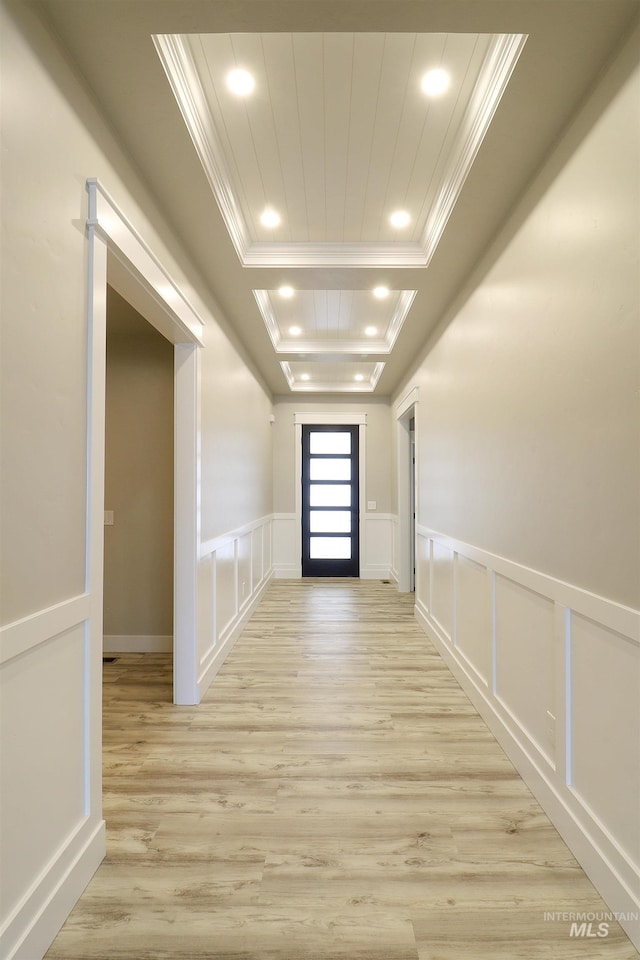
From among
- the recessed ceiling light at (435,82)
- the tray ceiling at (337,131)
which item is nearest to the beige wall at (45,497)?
the tray ceiling at (337,131)

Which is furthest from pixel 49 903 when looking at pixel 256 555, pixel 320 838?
pixel 256 555

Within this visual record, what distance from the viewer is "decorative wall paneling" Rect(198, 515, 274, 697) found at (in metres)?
3.26

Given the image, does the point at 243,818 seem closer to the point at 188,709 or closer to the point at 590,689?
the point at 188,709

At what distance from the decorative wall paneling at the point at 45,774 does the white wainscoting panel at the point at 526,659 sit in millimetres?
1740

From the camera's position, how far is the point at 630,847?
148 centimetres

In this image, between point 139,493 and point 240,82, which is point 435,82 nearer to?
point 240,82

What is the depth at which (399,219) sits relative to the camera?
9.47ft

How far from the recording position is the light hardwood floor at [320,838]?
57.8 inches

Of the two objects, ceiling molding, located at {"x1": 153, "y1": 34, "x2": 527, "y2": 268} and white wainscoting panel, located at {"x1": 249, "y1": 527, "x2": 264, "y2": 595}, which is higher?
ceiling molding, located at {"x1": 153, "y1": 34, "x2": 527, "y2": 268}

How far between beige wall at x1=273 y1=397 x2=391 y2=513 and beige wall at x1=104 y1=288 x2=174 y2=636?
3446 millimetres

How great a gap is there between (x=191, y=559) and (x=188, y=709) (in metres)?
→ 0.89

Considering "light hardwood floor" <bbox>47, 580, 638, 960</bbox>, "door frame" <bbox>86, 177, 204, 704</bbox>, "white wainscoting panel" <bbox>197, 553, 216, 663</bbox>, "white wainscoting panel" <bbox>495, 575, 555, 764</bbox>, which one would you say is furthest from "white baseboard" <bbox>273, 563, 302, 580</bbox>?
"white wainscoting panel" <bbox>495, 575, 555, 764</bbox>

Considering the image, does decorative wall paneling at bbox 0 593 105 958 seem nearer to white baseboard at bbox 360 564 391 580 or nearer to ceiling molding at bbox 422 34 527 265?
ceiling molding at bbox 422 34 527 265

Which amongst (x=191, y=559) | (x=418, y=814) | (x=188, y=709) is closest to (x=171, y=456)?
(x=191, y=559)
